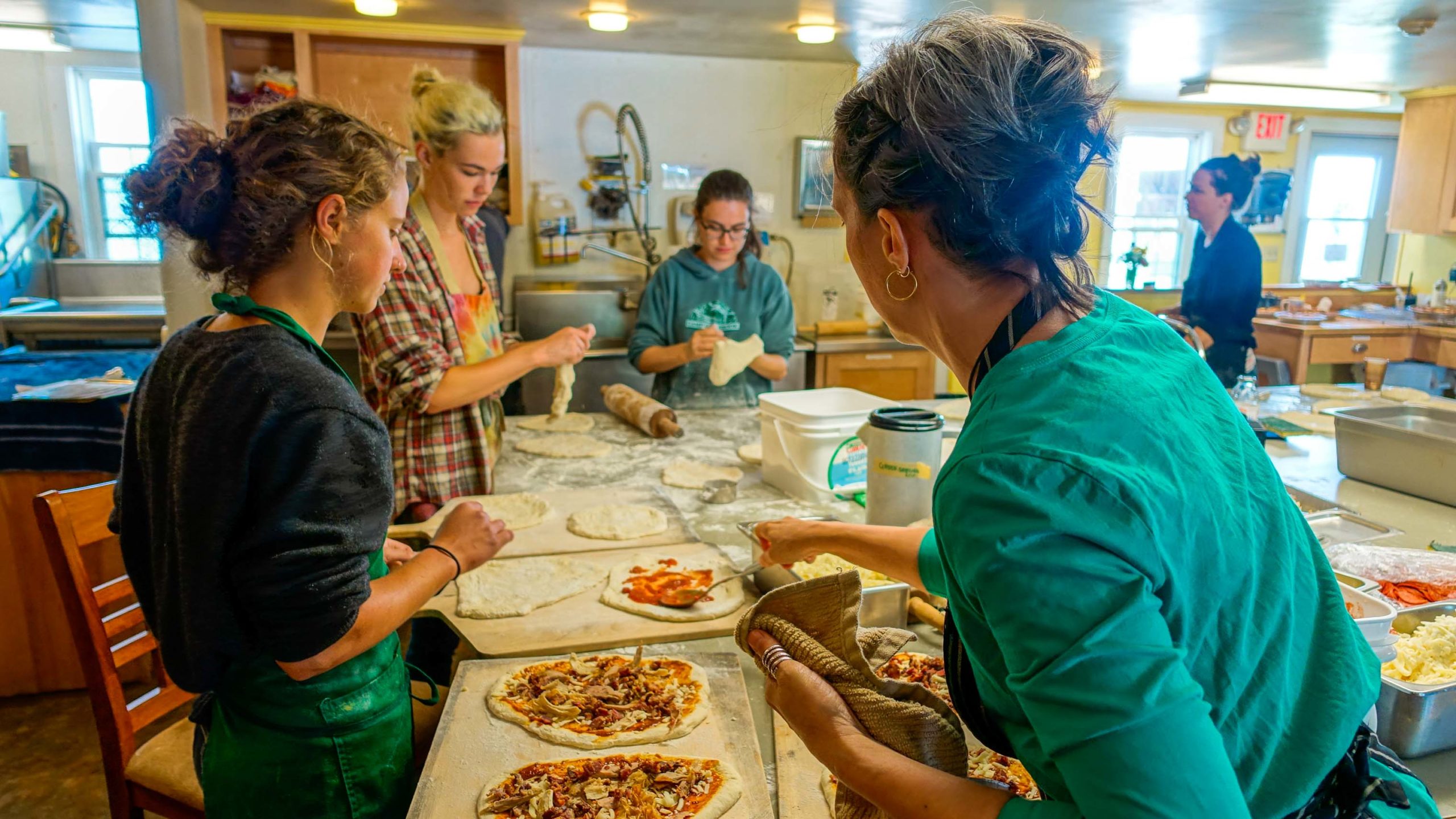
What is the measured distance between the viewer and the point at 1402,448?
95.3 inches

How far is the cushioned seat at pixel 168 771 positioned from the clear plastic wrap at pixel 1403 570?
222 centimetres

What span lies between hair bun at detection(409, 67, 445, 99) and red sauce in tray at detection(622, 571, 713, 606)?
5.15 ft

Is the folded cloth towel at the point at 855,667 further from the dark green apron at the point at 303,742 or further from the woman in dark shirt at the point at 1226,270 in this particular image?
the woman in dark shirt at the point at 1226,270

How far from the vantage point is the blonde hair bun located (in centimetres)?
235

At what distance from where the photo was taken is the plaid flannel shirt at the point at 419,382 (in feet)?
7.42

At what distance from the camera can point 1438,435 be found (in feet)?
7.72

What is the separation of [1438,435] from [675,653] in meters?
2.20

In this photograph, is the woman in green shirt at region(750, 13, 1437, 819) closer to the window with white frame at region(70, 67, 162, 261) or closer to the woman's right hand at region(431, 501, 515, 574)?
the woman's right hand at region(431, 501, 515, 574)

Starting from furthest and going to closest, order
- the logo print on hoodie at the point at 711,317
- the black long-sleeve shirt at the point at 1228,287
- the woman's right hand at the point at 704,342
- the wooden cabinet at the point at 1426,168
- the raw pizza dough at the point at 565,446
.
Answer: the wooden cabinet at the point at 1426,168 → the black long-sleeve shirt at the point at 1228,287 → the logo print on hoodie at the point at 711,317 → the woman's right hand at the point at 704,342 → the raw pizza dough at the point at 565,446

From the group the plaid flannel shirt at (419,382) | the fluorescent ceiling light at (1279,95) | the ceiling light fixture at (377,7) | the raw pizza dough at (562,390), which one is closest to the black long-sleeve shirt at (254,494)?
the plaid flannel shirt at (419,382)

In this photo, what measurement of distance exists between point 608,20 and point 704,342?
196cm

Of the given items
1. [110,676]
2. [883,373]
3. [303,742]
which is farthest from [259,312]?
[883,373]

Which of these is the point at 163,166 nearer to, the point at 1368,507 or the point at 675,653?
the point at 675,653

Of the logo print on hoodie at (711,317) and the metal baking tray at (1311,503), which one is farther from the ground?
the logo print on hoodie at (711,317)
